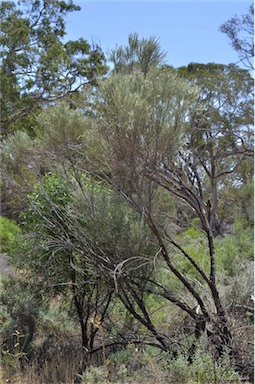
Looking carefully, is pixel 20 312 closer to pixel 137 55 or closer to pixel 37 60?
pixel 137 55

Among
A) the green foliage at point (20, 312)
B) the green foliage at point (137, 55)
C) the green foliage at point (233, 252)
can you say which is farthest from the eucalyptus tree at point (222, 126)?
the green foliage at point (20, 312)

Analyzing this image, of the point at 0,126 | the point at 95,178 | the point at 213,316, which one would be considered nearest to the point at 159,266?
the point at 213,316

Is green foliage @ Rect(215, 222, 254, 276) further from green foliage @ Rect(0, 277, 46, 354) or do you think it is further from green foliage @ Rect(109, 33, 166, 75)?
green foliage @ Rect(109, 33, 166, 75)

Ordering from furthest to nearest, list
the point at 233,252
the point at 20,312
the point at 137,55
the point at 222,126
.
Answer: the point at 222,126, the point at 233,252, the point at 20,312, the point at 137,55

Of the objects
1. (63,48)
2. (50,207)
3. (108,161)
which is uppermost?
(63,48)

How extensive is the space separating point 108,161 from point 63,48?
33.2 feet

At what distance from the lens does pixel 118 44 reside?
465 centimetres

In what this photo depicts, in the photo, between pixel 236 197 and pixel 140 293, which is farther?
pixel 236 197

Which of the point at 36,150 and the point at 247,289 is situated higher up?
the point at 36,150

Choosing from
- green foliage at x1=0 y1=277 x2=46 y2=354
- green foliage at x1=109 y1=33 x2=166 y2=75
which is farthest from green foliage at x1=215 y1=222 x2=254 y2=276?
green foliage at x1=109 y1=33 x2=166 y2=75

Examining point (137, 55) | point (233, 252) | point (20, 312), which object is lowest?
point (20, 312)

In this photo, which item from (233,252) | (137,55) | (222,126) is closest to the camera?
(137,55)

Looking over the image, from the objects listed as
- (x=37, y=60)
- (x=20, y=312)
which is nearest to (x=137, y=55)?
(x=20, y=312)

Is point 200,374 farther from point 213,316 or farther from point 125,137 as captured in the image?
point 125,137
